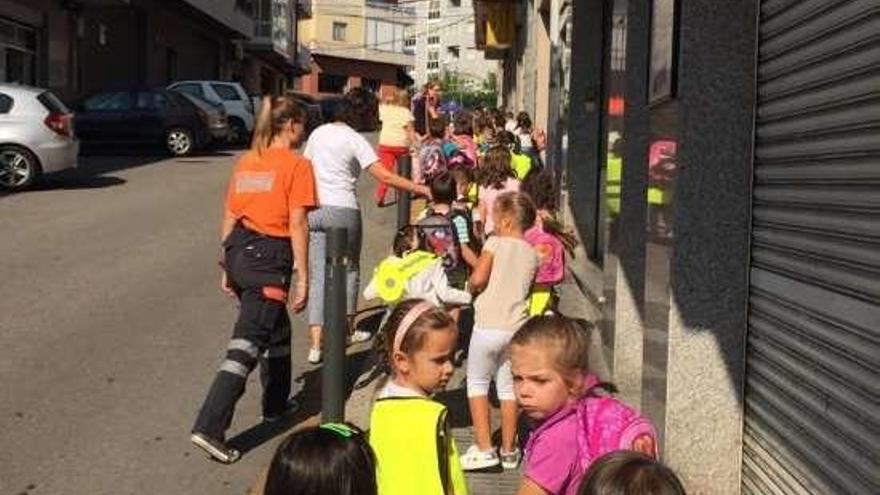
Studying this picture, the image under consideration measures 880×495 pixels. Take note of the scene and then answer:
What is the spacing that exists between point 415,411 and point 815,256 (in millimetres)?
1635

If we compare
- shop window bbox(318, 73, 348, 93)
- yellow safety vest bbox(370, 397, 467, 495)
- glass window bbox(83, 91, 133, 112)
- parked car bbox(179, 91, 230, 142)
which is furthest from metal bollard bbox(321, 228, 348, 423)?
shop window bbox(318, 73, 348, 93)

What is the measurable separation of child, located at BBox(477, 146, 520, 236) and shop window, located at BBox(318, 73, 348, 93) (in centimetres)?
8090

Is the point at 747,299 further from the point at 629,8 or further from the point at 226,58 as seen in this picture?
the point at 226,58

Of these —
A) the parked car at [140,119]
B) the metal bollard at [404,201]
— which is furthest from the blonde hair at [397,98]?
the parked car at [140,119]

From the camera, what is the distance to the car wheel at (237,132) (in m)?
31.5

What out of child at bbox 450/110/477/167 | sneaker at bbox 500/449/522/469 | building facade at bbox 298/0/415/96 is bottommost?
sneaker at bbox 500/449/522/469

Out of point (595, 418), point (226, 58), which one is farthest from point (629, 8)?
point (226, 58)

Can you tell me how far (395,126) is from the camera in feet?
40.4

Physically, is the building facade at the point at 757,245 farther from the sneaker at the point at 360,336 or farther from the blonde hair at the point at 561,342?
the sneaker at the point at 360,336

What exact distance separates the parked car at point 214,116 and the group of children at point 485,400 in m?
20.5

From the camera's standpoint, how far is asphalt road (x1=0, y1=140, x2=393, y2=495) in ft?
18.8

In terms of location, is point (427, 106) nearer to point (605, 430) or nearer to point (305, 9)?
point (605, 430)

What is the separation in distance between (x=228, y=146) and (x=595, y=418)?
29575 mm

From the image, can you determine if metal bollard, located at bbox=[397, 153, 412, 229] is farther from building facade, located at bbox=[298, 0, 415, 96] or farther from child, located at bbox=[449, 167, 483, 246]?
building facade, located at bbox=[298, 0, 415, 96]
